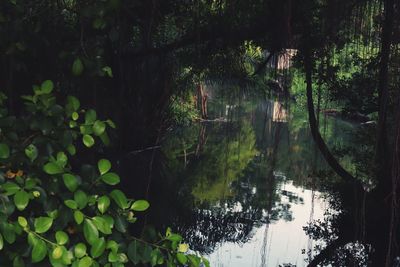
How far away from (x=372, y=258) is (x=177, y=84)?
113 inches

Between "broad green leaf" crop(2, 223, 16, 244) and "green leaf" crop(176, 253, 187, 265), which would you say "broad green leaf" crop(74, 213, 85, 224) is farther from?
"green leaf" crop(176, 253, 187, 265)

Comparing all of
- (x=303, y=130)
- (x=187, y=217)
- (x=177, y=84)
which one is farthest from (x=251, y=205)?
(x=303, y=130)

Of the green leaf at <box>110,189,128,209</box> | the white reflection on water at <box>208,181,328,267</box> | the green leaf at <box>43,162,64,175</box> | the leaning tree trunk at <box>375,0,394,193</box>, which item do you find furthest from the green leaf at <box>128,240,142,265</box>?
the white reflection on water at <box>208,181,328,267</box>

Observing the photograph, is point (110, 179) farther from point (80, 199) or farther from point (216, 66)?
point (216, 66)

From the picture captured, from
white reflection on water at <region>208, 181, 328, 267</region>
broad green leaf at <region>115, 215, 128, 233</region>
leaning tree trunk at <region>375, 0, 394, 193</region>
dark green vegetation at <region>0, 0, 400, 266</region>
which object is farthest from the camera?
white reflection on water at <region>208, 181, 328, 267</region>

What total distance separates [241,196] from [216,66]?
2333 mm

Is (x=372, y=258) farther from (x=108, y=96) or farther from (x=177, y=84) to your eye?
(x=177, y=84)

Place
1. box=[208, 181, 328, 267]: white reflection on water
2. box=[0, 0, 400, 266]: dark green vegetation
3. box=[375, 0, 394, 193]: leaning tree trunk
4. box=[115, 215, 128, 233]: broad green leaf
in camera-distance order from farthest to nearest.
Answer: box=[208, 181, 328, 267]: white reflection on water < box=[375, 0, 394, 193]: leaning tree trunk < box=[0, 0, 400, 266]: dark green vegetation < box=[115, 215, 128, 233]: broad green leaf

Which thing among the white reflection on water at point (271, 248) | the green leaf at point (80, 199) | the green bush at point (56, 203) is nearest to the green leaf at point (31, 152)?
the green bush at point (56, 203)

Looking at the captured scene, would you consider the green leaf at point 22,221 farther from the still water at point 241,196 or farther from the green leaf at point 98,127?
the still water at point 241,196

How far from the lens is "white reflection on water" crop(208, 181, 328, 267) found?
368 cm

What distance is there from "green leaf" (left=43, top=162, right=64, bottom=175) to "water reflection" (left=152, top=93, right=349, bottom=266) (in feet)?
3.12

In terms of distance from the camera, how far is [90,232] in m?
0.89

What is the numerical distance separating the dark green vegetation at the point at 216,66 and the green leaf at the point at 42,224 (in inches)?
1.1
